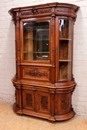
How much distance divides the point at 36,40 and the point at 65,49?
55cm

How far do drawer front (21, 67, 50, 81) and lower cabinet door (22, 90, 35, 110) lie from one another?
0.93 feet

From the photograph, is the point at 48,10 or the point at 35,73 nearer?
the point at 48,10

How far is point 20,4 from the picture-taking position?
310 centimetres

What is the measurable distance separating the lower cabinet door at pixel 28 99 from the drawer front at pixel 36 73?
0.93 feet

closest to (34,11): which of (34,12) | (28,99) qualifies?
(34,12)

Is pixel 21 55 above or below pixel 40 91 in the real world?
above

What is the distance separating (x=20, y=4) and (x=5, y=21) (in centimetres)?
49

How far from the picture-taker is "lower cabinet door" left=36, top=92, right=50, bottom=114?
2.65m

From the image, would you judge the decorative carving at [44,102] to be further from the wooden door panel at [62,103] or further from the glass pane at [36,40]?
the glass pane at [36,40]

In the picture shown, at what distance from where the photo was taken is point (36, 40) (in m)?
2.76

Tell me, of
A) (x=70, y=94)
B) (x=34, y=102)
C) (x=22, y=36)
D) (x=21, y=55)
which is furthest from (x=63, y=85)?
(x=22, y=36)

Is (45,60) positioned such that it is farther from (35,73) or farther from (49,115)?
(49,115)

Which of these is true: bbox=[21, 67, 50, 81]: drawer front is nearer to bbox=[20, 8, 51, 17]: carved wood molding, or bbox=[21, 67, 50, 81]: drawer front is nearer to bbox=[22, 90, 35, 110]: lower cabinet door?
bbox=[22, 90, 35, 110]: lower cabinet door

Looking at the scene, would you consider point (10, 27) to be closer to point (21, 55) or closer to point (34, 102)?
point (21, 55)
